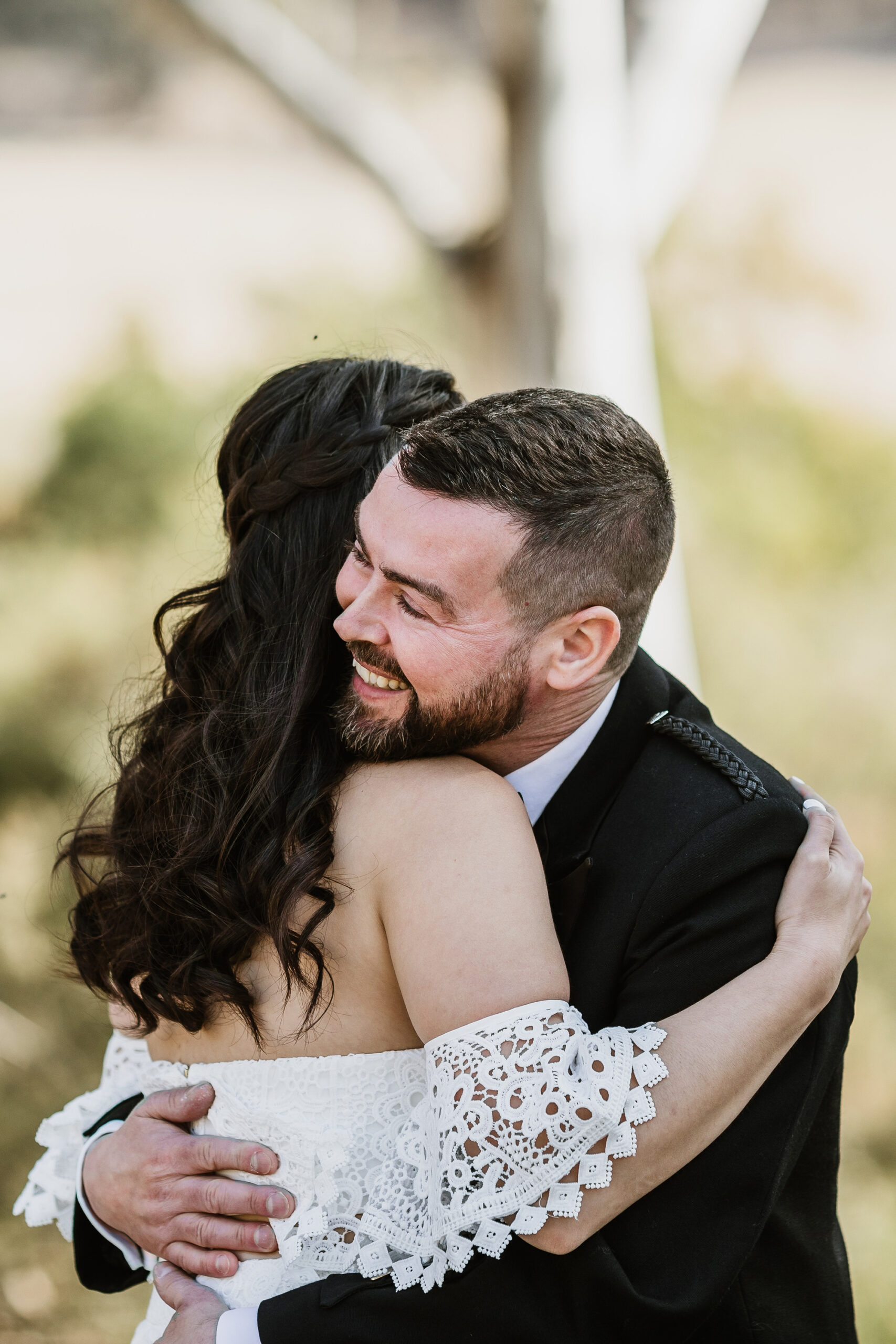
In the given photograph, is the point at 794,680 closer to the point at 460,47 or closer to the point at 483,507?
the point at 483,507

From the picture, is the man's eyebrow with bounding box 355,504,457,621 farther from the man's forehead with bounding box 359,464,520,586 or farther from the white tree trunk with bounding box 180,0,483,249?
the white tree trunk with bounding box 180,0,483,249

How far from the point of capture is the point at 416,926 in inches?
68.3

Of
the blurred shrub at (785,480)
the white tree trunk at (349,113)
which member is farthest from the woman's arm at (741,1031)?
the blurred shrub at (785,480)

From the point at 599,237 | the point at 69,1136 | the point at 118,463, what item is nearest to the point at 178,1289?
the point at 69,1136

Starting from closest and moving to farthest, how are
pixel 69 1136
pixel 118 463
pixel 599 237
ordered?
pixel 69 1136
pixel 599 237
pixel 118 463

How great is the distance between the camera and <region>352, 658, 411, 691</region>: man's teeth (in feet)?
6.37

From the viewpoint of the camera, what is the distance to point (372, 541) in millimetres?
1926

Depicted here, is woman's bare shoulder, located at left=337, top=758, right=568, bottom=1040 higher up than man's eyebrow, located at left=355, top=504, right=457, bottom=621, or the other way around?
man's eyebrow, located at left=355, top=504, right=457, bottom=621

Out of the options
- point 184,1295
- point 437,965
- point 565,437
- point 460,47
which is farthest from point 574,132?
point 460,47

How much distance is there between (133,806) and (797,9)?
40.8 feet

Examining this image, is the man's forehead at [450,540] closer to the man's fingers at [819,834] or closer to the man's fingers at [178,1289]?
the man's fingers at [819,834]

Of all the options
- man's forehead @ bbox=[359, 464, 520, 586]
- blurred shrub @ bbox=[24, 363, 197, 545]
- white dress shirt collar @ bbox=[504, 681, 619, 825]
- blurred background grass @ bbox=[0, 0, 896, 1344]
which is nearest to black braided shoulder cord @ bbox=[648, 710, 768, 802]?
white dress shirt collar @ bbox=[504, 681, 619, 825]

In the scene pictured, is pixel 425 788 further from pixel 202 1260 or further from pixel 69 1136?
pixel 69 1136

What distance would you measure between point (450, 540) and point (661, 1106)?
87 cm
